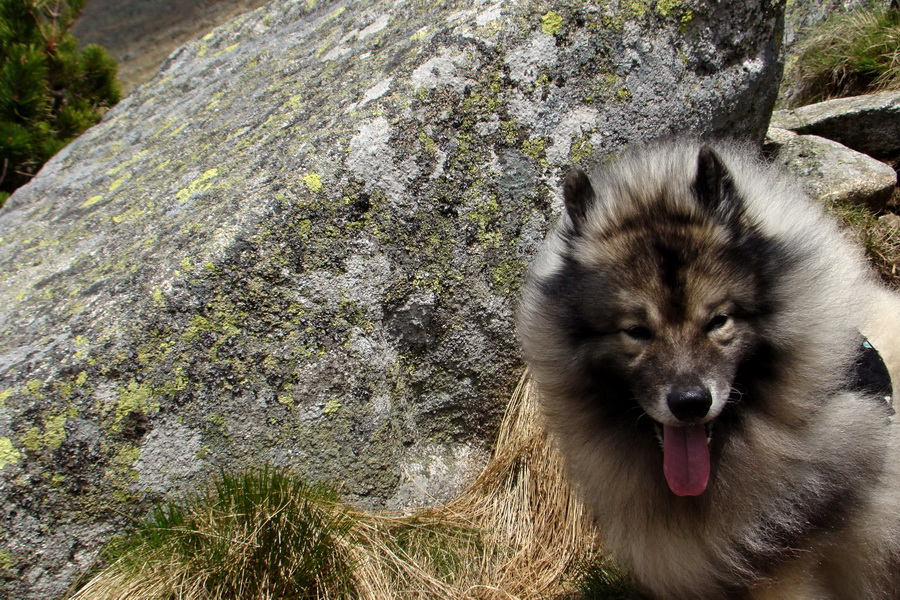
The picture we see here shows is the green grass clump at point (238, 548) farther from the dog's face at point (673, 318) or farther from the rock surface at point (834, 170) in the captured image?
the rock surface at point (834, 170)

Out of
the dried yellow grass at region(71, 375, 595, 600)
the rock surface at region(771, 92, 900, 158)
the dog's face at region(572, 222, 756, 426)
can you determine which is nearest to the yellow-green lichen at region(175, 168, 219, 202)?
the dried yellow grass at region(71, 375, 595, 600)

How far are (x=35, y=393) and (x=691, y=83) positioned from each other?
10.6 feet

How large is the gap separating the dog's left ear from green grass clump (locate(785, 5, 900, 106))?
13.4 ft

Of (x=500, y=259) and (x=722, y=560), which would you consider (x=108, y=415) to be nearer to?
(x=500, y=259)

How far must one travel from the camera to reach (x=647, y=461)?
2.70 meters

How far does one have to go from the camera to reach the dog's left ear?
96.0 inches

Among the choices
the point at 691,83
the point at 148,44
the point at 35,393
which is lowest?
the point at 148,44

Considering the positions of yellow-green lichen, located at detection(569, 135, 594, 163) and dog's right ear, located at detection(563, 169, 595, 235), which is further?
yellow-green lichen, located at detection(569, 135, 594, 163)

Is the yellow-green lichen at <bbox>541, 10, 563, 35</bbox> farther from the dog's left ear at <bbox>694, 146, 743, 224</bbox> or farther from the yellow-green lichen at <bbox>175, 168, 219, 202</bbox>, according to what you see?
the yellow-green lichen at <bbox>175, 168, 219, 202</bbox>

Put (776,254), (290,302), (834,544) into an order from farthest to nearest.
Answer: (290,302) → (834,544) → (776,254)

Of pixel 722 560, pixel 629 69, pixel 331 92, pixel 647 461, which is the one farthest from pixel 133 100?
pixel 722 560

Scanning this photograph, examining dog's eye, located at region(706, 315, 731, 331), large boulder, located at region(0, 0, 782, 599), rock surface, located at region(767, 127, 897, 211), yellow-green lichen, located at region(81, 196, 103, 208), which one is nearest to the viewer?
dog's eye, located at region(706, 315, 731, 331)

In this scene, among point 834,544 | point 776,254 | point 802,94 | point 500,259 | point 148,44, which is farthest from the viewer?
point 148,44

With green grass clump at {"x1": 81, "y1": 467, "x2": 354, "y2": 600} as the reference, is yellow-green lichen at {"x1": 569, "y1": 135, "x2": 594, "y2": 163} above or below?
above
